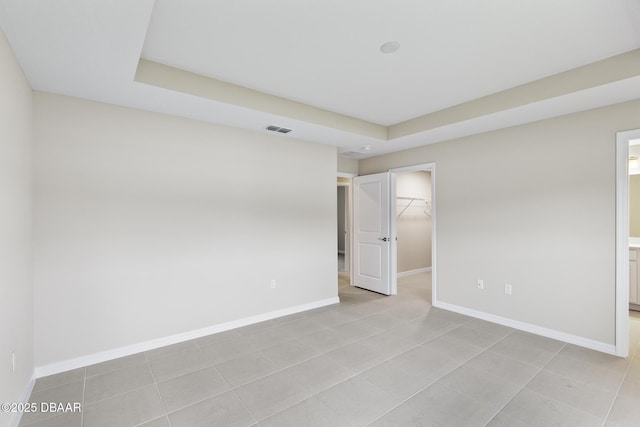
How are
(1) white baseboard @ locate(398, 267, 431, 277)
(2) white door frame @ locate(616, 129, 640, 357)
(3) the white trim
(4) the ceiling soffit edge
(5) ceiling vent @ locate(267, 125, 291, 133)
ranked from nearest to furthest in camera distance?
(3) the white trim, (4) the ceiling soffit edge, (2) white door frame @ locate(616, 129, 640, 357), (5) ceiling vent @ locate(267, 125, 291, 133), (1) white baseboard @ locate(398, 267, 431, 277)

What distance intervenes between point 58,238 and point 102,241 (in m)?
0.31

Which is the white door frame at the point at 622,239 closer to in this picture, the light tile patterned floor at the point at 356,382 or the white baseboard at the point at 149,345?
the light tile patterned floor at the point at 356,382

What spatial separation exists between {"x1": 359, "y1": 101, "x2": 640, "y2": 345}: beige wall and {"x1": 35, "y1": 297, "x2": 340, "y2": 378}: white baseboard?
7.78ft

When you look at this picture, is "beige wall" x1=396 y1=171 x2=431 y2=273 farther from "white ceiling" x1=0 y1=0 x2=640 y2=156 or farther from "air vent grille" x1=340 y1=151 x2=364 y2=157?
"white ceiling" x1=0 y1=0 x2=640 y2=156

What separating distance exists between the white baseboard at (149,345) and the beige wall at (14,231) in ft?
0.67

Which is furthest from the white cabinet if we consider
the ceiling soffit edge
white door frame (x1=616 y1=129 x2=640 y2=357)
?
the ceiling soffit edge

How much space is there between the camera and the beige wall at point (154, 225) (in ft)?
8.79

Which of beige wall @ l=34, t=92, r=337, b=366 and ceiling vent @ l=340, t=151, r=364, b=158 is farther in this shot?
ceiling vent @ l=340, t=151, r=364, b=158

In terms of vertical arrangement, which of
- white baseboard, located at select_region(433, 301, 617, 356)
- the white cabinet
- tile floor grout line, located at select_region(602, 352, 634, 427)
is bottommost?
tile floor grout line, located at select_region(602, 352, 634, 427)

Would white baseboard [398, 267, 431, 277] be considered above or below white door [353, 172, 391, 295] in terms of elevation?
below

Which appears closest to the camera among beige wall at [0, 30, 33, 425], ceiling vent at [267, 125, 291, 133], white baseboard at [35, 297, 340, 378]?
beige wall at [0, 30, 33, 425]

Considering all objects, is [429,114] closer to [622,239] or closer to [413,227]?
[622,239]

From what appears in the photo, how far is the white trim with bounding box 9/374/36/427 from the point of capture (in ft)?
6.35

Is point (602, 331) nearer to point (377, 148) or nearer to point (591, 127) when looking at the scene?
point (591, 127)
